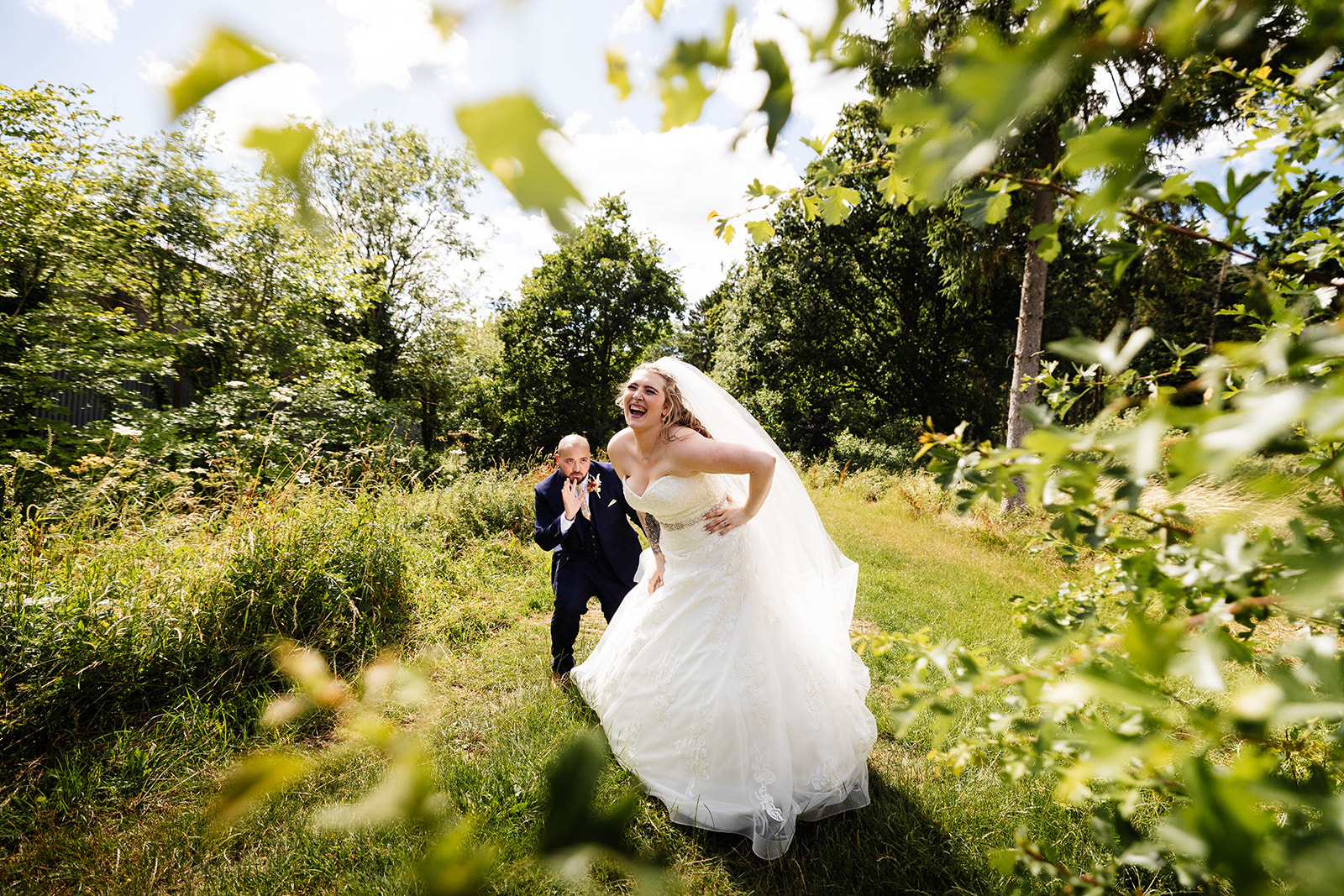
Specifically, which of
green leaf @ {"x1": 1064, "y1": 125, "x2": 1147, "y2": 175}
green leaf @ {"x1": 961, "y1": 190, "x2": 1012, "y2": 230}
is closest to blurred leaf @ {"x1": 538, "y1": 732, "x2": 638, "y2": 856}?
green leaf @ {"x1": 1064, "y1": 125, "x2": 1147, "y2": 175}

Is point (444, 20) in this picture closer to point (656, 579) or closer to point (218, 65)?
point (218, 65)

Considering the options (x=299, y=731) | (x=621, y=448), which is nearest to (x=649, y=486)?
(x=621, y=448)

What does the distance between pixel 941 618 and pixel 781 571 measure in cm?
288

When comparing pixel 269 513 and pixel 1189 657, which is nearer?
pixel 1189 657

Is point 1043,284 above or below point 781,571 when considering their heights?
above

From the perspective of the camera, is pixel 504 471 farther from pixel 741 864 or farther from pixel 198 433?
pixel 741 864

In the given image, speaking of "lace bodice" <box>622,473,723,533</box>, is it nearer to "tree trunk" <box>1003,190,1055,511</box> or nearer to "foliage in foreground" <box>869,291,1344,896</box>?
"foliage in foreground" <box>869,291,1344,896</box>

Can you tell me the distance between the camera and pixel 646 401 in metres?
3.21

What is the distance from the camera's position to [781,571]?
10.8ft

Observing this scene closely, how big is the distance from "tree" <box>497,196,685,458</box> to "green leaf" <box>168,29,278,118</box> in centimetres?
2006

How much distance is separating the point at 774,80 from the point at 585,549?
359cm

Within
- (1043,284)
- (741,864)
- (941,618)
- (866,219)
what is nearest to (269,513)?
(741,864)

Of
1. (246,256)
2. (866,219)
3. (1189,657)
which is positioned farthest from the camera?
(866,219)

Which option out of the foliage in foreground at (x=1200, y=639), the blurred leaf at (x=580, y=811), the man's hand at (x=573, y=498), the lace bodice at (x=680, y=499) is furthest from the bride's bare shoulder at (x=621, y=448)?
the blurred leaf at (x=580, y=811)
